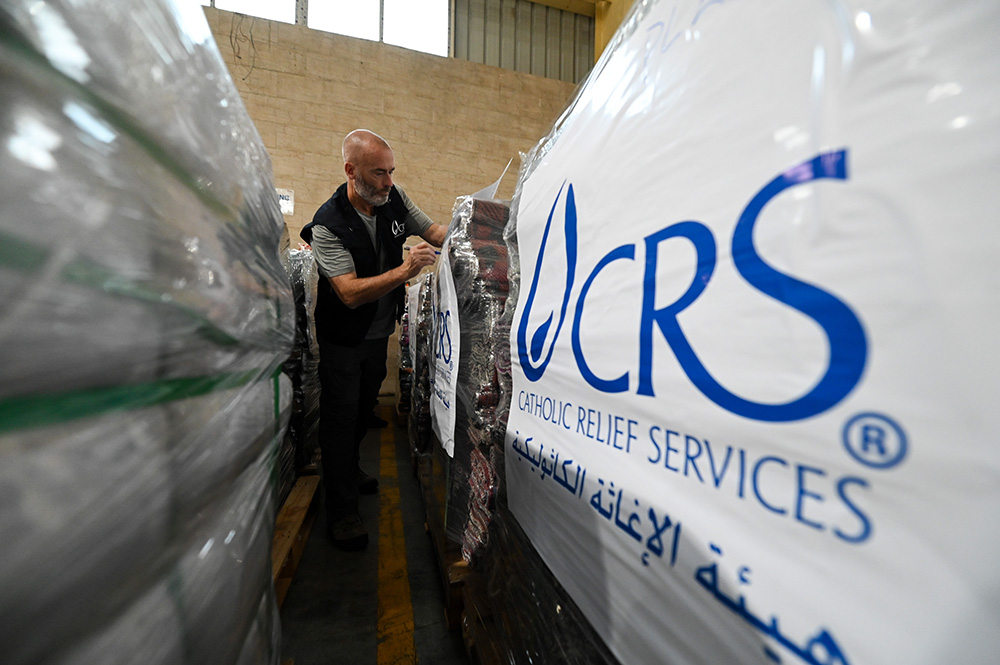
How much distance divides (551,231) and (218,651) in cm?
77

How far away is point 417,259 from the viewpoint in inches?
68.9

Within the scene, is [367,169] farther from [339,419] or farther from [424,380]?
[339,419]

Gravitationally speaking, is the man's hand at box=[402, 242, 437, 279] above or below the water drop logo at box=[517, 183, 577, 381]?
above

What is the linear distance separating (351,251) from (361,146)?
0.49m

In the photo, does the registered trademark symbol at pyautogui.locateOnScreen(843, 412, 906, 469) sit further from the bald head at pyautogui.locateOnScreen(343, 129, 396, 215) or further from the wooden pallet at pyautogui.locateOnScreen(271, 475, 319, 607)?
the bald head at pyautogui.locateOnScreen(343, 129, 396, 215)

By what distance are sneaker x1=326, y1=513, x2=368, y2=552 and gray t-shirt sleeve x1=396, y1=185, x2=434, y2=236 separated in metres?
1.51

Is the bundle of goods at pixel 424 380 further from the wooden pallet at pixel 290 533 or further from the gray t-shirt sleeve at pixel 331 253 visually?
the wooden pallet at pixel 290 533

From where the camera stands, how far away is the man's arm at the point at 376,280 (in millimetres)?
1745

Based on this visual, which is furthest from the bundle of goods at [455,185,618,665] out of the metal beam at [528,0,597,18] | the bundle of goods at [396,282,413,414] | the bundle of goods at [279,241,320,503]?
the metal beam at [528,0,597,18]

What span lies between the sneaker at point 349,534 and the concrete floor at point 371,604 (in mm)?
32

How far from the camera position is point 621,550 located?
48 cm

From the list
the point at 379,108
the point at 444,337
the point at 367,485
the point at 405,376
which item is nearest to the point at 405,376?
the point at 405,376

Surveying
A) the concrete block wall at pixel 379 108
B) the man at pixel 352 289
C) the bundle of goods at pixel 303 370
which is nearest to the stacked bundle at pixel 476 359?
the man at pixel 352 289

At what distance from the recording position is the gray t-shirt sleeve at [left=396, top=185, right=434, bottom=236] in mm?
2148
